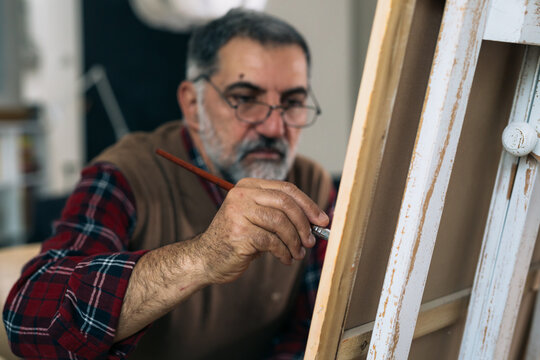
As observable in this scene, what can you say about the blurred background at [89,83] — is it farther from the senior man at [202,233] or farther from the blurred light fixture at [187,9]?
the senior man at [202,233]

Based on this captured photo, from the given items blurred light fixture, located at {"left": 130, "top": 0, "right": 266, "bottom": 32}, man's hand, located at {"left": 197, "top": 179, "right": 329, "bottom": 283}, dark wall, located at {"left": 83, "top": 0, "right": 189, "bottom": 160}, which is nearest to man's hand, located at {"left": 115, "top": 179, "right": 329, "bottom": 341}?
man's hand, located at {"left": 197, "top": 179, "right": 329, "bottom": 283}

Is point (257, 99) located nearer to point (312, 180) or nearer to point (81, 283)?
point (312, 180)

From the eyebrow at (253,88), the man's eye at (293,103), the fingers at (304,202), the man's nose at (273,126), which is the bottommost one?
the fingers at (304,202)

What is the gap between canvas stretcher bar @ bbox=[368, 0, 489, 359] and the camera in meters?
0.51

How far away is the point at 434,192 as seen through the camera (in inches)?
21.2

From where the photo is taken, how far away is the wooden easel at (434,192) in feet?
1.68

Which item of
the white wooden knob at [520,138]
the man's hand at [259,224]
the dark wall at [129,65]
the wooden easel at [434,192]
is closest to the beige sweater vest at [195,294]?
the man's hand at [259,224]

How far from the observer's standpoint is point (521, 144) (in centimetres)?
61

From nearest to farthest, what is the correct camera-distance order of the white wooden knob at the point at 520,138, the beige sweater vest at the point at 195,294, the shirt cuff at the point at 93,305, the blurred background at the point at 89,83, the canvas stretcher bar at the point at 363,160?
the canvas stretcher bar at the point at 363,160
the white wooden knob at the point at 520,138
the shirt cuff at the point at 93,305
the beige sweater vest at the point at 195,294
the blurred background at the point at 89,83

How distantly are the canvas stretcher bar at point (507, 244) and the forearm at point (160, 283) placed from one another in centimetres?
36

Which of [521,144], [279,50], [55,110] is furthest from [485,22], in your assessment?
[55,110]

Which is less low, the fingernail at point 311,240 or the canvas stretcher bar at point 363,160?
the canvas stretcher bar at point 363,160

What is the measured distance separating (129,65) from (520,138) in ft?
10.6

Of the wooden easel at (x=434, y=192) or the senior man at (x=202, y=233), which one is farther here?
the senior man at (x=202, y=233)
